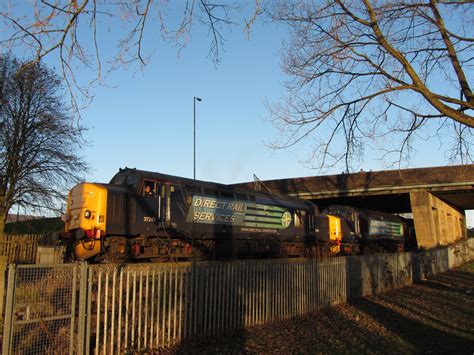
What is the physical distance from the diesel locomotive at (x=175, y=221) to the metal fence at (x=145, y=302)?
1921mm

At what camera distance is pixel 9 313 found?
5953 millimetres

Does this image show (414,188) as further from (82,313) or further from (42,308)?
(42,308)

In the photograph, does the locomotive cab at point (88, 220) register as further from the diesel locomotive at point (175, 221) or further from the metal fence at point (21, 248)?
the metal fence at point (21, 248)

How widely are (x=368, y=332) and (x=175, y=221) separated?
26.9 feet

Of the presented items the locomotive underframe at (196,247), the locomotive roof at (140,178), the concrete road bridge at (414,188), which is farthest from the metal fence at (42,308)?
the concrete road bridge at (414,188)

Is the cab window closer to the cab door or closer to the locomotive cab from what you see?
the cab door

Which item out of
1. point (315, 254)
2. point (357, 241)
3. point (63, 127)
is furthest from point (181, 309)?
point (357, 241)

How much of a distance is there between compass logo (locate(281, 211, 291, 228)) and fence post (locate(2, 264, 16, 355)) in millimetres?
17549

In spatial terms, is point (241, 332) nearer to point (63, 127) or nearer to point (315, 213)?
point (315, 213)

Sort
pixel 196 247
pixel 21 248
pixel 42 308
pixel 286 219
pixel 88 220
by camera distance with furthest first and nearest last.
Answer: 1. pixel 286 219
2. pixel 21 248
3. pixel 196 247
4. pixel 88 220
5. pixel 42 308

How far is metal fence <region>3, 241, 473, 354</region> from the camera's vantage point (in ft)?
21.0

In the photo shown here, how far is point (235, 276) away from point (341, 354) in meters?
2.69

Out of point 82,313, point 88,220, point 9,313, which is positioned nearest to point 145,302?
point 82,313

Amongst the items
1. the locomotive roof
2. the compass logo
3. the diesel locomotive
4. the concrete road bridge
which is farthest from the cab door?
the concrete road bridge
